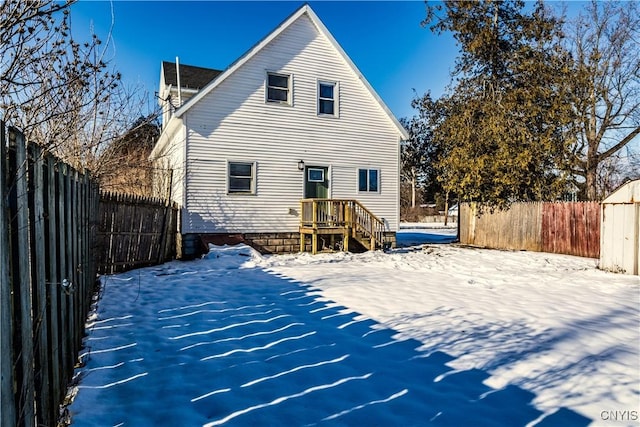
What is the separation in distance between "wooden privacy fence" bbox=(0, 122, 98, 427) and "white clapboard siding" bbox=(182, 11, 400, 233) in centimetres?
1004

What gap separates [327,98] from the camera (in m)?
14.9

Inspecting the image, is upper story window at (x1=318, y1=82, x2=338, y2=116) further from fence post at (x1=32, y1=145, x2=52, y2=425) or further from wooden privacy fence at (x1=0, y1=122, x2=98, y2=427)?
fence post at (x1=32, y1=145, x2=52, y2=425)

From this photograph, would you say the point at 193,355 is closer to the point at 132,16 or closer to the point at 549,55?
the point at 132,16

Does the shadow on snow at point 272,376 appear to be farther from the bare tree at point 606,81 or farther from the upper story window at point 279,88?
the bare tree at point 606,81

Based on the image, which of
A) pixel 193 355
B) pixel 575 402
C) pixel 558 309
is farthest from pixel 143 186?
pixel 575 402

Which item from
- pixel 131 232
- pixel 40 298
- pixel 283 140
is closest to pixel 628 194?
pixel 283 140

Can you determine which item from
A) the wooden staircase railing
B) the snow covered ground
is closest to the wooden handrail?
the wooden staircase railing

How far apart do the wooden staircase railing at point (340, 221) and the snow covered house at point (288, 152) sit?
4 centimetres

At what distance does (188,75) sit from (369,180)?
38.7ft

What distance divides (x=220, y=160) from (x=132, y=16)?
5.08 m

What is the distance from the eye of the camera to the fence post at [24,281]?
6.02 feet

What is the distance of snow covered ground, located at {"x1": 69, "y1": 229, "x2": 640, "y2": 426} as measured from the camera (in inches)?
118

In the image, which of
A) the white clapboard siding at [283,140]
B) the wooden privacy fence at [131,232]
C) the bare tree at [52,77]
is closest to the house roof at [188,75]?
the white clapboard siding at [283,140]

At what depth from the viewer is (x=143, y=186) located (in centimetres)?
1600
